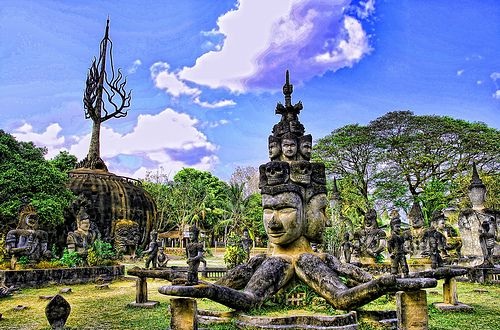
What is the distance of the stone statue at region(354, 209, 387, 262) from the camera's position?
1952cm

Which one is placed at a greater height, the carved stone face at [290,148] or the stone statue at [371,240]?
the carved stone face at [290,148]

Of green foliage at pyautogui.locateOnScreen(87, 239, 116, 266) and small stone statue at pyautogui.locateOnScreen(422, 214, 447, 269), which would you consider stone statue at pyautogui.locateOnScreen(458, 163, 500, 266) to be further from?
green foliage at pyautogui.locateOnScreen(87, 239, 116, 266)

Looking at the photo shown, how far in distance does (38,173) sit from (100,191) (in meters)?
12.2

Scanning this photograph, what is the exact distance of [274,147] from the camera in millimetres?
9641

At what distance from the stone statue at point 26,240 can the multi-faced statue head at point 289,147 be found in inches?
524

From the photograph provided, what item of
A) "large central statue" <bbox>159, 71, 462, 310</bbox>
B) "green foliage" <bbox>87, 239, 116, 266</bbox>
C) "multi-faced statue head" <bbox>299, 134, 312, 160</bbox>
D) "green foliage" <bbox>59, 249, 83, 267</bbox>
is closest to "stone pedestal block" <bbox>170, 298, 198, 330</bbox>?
"large central statue" <bbox>159, 71, 462, 310</bbox>

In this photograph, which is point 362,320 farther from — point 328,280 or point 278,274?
point 278,274

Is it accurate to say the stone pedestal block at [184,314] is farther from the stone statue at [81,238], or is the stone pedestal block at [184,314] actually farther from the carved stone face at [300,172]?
the stone statue at [81,238]

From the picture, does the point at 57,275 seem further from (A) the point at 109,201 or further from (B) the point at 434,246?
(A) the point at 109,201

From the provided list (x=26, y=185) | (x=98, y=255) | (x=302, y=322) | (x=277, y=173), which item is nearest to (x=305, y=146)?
(x=277, y=173)

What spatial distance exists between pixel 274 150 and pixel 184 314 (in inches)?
178

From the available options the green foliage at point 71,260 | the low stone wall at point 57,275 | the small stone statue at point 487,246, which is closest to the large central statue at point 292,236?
the small stone statue at point 487,246

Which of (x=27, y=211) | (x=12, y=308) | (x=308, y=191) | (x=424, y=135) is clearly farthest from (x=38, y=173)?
(x=424, y=135)

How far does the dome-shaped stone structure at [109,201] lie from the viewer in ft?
106
